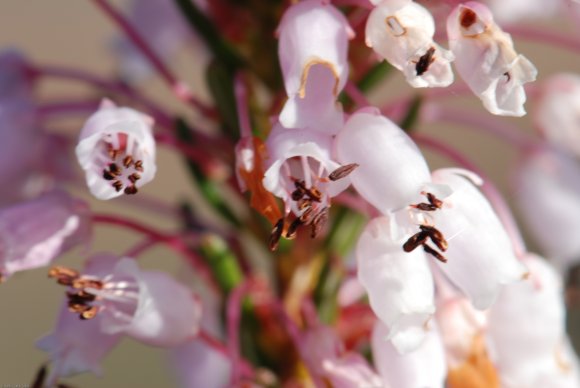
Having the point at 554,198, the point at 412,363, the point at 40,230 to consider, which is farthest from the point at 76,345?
the point at 554,198

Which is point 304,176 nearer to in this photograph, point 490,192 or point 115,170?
point 115,170

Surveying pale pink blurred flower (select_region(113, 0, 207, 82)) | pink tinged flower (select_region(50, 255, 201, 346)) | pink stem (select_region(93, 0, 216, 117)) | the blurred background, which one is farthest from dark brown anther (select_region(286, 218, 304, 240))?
the blurred background

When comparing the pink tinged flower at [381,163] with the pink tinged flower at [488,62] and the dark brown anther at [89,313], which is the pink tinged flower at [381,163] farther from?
the dark brown anther at [89,313]

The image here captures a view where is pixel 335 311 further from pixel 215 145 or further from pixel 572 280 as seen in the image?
pixel 572 280

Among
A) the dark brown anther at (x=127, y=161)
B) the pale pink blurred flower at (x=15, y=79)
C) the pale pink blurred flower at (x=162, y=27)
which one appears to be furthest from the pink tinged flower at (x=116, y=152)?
the pale pink blurred flower at (x=162, y=27)

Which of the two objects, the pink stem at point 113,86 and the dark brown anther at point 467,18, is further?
the pink stem at point 113,86

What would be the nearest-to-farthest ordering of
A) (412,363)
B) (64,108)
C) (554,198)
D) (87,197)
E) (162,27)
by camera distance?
1. (412,363)
2. (64,108)
3. (554,198)
4. (162,27)
5. (87,197)

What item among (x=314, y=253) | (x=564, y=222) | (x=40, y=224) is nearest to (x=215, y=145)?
(x=314, y=253)
